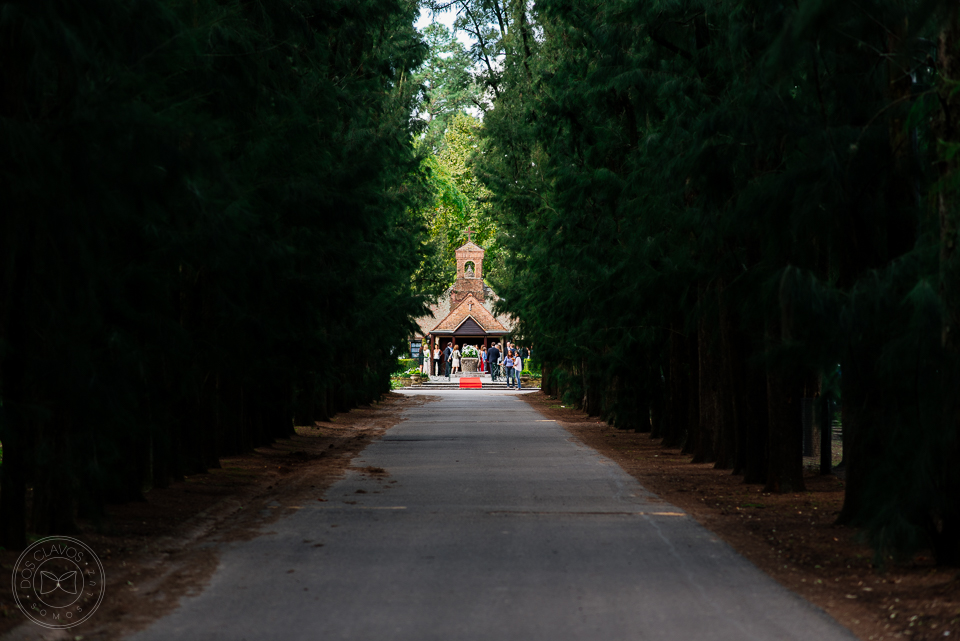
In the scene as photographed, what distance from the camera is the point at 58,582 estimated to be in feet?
26.5

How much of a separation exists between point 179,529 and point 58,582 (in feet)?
10.3

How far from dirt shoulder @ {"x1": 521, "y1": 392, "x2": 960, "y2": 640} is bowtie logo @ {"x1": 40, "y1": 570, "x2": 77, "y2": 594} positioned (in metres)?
5.15

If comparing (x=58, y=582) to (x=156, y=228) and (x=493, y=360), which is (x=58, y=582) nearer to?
(x=156, y=228)

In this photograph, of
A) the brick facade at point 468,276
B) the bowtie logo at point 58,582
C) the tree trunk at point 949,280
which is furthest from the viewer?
the brick facade at point 468,276

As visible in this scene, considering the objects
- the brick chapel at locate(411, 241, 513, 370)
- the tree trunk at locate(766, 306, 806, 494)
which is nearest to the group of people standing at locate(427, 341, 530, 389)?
the brick chapel at locate(411, 241, 513, 370)

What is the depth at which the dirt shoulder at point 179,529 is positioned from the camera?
7.15 m

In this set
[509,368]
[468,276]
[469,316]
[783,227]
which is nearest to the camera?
[783,227]

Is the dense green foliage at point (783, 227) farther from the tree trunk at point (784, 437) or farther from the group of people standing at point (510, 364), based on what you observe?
the group of people standing at point (510, 364)

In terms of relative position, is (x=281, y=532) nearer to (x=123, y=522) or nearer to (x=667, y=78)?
(x=123, y=522)

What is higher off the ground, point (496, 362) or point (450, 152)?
point (450, 152)

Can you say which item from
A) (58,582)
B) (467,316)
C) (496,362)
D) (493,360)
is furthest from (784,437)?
(467,316)

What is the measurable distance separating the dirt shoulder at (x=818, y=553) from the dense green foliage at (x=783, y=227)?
1.20 feet

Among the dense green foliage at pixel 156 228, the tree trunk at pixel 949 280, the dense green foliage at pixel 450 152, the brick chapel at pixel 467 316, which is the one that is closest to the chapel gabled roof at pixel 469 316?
the brick chapel at pixel 467 316

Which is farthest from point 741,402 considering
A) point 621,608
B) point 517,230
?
point 517,230
